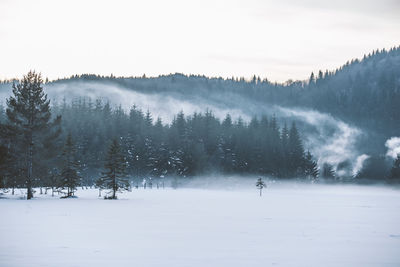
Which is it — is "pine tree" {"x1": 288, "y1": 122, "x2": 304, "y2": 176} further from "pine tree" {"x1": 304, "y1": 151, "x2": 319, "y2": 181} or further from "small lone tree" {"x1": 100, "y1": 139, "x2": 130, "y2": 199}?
"small lone tree" {"x1": 100, "y1": 139, "x2": 130, "y2": 199}

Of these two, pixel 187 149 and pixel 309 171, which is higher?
pixel 187 149

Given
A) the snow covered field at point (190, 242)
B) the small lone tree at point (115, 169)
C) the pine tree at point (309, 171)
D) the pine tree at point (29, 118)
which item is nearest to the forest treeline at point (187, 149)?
the pine tree at point (309, 171)

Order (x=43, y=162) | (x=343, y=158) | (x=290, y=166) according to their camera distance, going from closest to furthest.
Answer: (x=43, y=162) → (x=290, y=166) → (x=343, y=158)

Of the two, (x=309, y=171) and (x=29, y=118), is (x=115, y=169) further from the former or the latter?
(x=309, y=171)

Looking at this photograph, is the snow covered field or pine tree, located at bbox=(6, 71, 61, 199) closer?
the snow covered field

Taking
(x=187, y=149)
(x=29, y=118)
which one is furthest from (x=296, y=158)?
(x=29, y=118)

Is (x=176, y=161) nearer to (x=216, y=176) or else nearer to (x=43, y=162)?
(x=216, y=176)

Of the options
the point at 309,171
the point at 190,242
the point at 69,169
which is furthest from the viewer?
the point at 309,171

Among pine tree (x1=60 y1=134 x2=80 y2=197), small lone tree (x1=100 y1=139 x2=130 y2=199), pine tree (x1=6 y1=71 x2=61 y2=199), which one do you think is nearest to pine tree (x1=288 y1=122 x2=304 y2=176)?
small lone tree (x1=100 y1=139 x2=130 y2=199)

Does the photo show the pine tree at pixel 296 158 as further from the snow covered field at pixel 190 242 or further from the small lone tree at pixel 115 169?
the snow covered field at pixel 190 242

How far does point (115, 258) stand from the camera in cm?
1529

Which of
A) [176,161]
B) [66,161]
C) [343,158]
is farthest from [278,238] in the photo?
[343,158]

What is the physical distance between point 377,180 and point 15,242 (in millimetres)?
133781

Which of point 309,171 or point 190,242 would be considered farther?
point 309,171
